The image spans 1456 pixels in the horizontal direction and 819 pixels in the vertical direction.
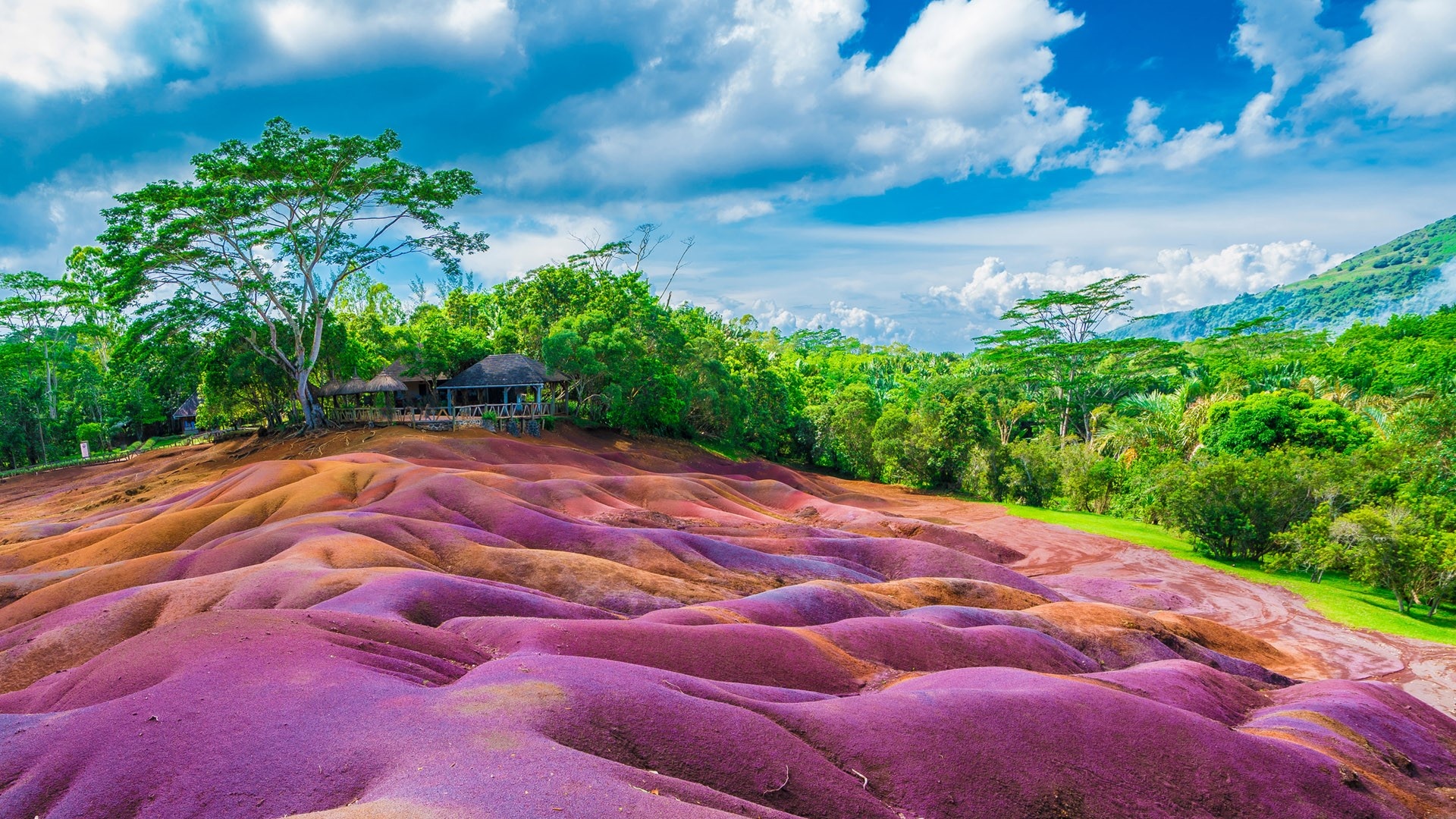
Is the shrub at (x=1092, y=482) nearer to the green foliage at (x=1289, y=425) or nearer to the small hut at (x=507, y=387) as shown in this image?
the green foliage at (x=1289, y=425)

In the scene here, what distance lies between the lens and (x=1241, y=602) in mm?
25562

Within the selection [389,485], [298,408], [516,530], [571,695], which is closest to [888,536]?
[516,530]

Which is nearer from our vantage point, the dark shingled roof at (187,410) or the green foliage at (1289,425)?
the green foliage at (1289,425)

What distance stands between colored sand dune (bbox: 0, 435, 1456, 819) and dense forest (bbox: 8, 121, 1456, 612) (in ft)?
30.2

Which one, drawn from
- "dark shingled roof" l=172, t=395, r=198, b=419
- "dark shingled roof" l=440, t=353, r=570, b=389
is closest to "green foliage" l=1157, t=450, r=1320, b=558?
"dark shingled roof" l=440, t=353, r=570, b=389

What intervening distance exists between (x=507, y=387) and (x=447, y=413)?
14.4ft

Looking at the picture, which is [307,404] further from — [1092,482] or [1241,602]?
[1241,602]

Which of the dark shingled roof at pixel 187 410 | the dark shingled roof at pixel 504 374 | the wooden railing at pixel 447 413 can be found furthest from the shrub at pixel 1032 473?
the dark shingled roof at pixel 187 410

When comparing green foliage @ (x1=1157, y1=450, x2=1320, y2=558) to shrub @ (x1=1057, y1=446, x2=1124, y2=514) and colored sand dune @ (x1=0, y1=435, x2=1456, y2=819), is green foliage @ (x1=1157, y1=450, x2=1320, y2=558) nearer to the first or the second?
colored sand dune @ (x1=0, y1=435, x2=1456, y2=819)

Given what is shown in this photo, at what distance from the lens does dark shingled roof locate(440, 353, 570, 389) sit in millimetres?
49531

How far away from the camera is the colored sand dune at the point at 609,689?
7.65 metres

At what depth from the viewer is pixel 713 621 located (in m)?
16.1

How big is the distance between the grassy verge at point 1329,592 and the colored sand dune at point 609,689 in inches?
209

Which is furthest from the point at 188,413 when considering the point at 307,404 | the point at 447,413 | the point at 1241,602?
the point at 1241,602
